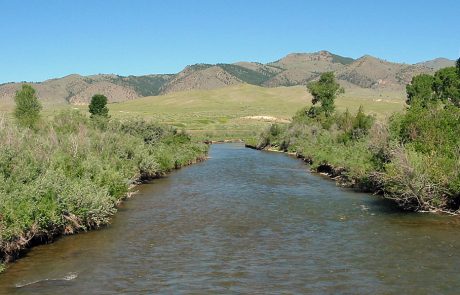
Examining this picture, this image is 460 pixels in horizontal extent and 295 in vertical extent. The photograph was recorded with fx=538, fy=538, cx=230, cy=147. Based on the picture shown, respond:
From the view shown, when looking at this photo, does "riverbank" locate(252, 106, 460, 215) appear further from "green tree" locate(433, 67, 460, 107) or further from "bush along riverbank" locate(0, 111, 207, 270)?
"green tree" locate(433, 67, 460, 107)

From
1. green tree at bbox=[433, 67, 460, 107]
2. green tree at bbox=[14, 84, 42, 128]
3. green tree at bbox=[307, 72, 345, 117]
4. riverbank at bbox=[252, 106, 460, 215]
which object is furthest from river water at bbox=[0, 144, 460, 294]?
green tree at bbox=[307, 72, 345, 117]

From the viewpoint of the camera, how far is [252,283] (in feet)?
66.4

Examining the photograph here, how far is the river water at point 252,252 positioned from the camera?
2000 cm

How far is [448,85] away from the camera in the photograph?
84000mm

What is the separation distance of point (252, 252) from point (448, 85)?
69.3 meters

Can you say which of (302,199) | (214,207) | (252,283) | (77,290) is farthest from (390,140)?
(77,290)

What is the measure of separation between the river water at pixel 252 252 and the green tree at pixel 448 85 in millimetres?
49549

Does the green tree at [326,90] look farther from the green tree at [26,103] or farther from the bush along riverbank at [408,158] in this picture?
the green tree at [26,103]

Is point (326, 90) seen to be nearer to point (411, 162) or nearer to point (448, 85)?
point (448, 85)

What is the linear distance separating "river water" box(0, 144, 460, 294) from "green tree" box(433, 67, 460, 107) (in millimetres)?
49549

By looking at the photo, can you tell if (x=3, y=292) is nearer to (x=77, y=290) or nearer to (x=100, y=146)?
(x=77, y=290)

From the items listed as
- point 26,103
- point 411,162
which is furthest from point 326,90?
point 411,162

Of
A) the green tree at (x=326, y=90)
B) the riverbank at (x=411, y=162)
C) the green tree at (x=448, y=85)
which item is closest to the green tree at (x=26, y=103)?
the green tree at (x=326, y=90)

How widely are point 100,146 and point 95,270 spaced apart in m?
24.2
